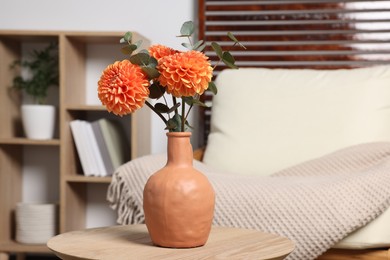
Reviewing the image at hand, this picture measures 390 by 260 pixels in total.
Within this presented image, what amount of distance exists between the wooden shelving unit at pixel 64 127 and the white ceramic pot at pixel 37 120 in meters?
0.05

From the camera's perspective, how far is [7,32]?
2.83 m

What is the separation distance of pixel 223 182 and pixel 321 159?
393 millimetres


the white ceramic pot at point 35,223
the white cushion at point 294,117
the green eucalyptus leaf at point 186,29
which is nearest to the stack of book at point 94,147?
the white ceramic pot at point 35,223

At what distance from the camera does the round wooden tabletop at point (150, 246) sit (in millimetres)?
1308

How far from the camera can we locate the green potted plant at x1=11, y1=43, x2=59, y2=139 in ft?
9.48

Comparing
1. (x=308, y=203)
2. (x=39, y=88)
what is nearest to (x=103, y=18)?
(x=39, y=88)

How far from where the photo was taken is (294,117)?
252cm

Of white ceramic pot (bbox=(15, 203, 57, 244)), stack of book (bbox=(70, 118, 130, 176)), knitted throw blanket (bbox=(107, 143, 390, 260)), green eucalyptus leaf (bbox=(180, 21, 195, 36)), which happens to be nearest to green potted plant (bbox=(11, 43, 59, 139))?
stack of book (bbox=(70, 118, 130, 176))

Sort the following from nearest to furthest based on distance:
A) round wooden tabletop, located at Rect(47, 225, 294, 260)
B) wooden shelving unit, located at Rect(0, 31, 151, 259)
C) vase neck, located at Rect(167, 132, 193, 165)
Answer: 1. round wooden tabletop, located at Rect(47, 225, 294, 260)
2. vase neck, located at Rect(167, 132, 193, 165)
3. wooden shelving unit, located at Rect(0, 31, 151, 259)

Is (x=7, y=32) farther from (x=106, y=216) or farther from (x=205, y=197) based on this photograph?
(x=205, y=197)

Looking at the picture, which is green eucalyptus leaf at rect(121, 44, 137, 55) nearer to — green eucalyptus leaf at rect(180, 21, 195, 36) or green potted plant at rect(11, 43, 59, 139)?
green eucalyptus leaf at rect(180, 21, 195, 36)

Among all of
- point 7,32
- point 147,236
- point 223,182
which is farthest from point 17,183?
point 147,236

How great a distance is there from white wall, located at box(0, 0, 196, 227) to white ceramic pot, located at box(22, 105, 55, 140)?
0.28 meters

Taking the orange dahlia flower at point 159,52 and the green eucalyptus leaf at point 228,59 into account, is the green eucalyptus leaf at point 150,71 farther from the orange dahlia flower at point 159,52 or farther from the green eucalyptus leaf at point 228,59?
the green eucalyptus leaf at point 228,59
